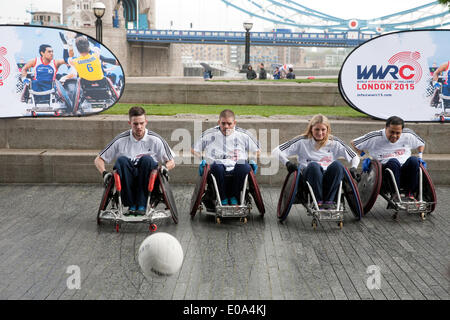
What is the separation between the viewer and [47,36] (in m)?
9.95

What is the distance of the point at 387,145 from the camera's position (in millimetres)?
7387

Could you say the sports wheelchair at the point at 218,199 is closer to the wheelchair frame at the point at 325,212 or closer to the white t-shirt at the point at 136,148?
the white t-shirt at the point at 136,148

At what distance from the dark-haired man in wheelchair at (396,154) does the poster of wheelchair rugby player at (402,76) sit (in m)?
2.55

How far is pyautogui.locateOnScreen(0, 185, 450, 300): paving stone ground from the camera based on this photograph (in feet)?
15.1

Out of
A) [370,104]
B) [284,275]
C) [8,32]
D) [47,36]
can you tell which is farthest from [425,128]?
[8,32]

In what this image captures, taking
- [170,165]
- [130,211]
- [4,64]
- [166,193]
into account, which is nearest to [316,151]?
[170,165]

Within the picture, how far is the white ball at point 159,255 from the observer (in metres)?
4.32

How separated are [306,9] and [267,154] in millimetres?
96080

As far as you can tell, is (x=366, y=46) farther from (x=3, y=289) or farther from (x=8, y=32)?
(x=3, y=289)

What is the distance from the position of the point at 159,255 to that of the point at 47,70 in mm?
6619

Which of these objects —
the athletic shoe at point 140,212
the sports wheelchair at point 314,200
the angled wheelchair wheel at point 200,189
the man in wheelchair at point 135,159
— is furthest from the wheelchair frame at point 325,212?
the athletic shoe at point 140,212

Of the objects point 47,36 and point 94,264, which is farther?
point 47,36

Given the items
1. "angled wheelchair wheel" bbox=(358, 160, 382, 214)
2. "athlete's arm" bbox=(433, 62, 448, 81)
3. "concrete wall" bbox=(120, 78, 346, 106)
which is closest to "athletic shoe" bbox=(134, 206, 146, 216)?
"angled wheelchair wheel" bbox=(358, 160, 382, 214)

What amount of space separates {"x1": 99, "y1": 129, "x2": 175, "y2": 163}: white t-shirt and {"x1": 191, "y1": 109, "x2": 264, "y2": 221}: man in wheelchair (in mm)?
475
